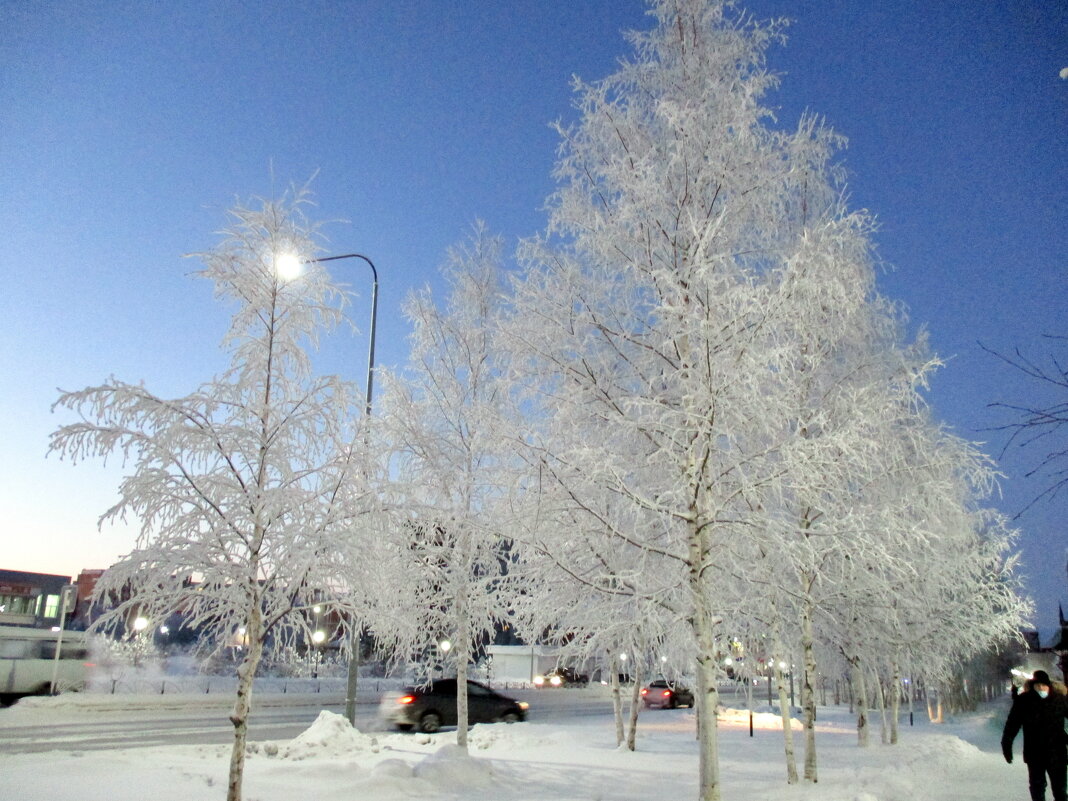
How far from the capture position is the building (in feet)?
214

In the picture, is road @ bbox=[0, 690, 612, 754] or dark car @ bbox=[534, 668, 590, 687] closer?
road @ bbox=[0, 690, 612, 754]

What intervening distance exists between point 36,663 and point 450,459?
801 inches

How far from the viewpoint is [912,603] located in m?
13.1

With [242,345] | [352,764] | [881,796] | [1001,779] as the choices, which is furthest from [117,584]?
[1001,779]

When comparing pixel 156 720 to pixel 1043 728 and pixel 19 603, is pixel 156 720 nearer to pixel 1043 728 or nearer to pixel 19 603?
pixel 1043 728

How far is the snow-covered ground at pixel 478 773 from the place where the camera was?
380 inches

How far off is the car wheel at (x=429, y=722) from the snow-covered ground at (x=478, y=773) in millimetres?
3277

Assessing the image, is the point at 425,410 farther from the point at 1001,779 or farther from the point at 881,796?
the point at 1001,779

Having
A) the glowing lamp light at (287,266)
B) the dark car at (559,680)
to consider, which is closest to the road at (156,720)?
the glowing lamp light at (287,266)

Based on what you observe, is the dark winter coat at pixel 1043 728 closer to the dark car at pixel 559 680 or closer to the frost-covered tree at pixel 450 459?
the frost-covered tree at pixel 450 459

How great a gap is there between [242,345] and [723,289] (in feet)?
18.2

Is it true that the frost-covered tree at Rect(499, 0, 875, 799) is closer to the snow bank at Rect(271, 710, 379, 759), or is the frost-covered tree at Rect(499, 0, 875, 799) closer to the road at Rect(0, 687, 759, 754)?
the snow bank at Rect(271, 710, 379, 759)

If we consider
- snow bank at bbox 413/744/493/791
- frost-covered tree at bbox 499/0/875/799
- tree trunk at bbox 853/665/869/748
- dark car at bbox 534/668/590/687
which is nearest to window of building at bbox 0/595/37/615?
dark car at bbox 534/668/590/687

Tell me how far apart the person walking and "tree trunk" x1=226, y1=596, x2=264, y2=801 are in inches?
335
